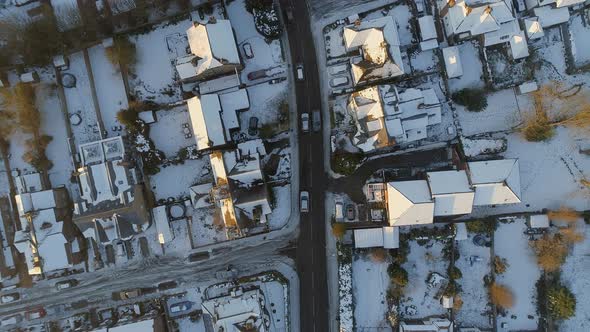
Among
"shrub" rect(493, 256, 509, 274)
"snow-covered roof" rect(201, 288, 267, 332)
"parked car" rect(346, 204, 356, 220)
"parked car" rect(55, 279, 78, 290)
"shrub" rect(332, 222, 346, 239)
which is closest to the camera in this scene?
"snow-covered roof" rect(201, 288, 267, 332)

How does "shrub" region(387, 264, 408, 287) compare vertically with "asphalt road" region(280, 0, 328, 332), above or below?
below

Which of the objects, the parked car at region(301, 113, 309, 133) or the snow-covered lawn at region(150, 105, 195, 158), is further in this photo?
the snow-covered lawn at region(150, 105, 195, 158)

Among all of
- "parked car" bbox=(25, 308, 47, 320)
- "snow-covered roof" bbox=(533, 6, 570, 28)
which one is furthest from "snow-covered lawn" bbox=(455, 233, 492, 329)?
"parked car" bbox=(25, 308, 47, 320)

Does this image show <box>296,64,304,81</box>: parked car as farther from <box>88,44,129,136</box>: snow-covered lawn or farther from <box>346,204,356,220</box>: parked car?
<box>88,44,129,136</box>: snow-covered lawn

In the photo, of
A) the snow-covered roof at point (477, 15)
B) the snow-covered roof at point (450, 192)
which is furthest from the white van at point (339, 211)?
the snow-covered roof at point (477, 15)

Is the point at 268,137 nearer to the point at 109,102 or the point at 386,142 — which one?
the point at 386,142

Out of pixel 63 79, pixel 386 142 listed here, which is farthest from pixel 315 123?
pixel 63 79

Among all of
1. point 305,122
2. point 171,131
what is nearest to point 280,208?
point 305,122
